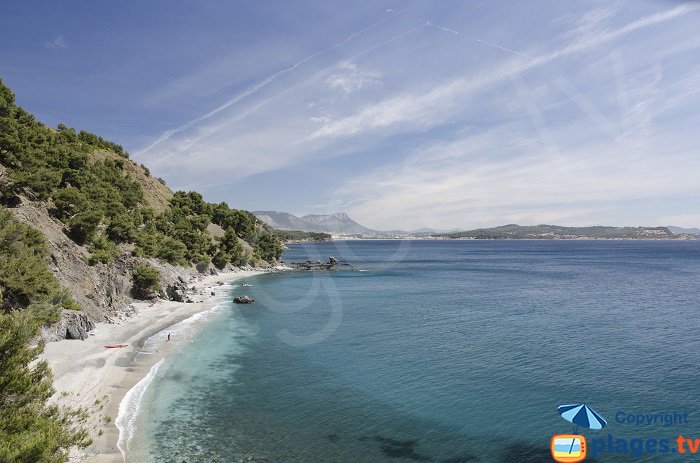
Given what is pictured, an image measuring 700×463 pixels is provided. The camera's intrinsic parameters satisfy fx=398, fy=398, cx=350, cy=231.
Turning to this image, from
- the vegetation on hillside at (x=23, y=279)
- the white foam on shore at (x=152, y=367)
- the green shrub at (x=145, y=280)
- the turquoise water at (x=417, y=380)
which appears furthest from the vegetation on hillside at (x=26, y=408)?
the green shrub at (x=145, y=280)

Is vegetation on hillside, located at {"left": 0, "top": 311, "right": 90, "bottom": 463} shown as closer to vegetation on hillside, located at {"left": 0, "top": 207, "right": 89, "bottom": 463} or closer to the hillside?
vegetation on hillside, located at {"left": 0, "top": 207, "right": 89, "bottom": 463}

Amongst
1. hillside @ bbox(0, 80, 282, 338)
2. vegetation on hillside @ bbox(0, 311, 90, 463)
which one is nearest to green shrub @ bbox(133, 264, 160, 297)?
hillside @ bbox(0, 80, 282, 338)

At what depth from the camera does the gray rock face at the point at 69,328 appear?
116 feet

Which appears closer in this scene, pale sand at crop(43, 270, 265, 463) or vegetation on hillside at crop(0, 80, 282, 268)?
pale sand at crop(43, 270, 265, 463)

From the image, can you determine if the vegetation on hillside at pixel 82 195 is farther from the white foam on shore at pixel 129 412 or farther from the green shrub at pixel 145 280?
the white foam on shore at pixel 129 412

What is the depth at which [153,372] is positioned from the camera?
107 feet

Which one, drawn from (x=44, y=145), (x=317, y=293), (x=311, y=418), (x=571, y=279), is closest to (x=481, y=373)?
(x=311, y=418)

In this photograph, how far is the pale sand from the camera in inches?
849

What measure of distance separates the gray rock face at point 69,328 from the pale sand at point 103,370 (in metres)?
0.75

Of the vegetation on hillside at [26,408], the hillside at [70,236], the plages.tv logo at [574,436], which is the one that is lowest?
the plages.tv logo at [574,436]

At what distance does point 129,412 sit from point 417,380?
20.4m

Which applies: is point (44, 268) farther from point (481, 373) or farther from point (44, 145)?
point (481, 373)

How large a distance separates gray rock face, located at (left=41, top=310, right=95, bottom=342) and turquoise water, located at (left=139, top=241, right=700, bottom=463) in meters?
9.78

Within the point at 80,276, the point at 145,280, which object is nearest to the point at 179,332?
the point at 80,276
